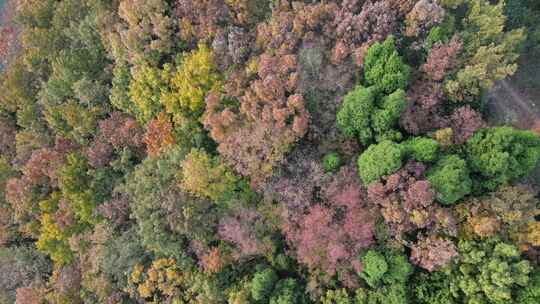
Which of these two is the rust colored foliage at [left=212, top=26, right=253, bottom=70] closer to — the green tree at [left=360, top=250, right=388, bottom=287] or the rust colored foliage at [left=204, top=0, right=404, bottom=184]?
the rust colored foliage at [left=204, top=0, right=404, bottom=184]

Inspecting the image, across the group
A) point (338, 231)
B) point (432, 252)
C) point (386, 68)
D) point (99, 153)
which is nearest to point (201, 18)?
point (99, 153)

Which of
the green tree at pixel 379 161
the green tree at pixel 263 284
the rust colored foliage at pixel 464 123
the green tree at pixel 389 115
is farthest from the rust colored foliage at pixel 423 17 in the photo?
the green tree at pixel 263 284

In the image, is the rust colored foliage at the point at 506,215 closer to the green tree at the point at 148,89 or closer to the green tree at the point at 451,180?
the green tree at the point at 451,180

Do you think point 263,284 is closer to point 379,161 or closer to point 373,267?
point 373,267

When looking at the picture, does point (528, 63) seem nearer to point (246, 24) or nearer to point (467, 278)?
point (467, 278)

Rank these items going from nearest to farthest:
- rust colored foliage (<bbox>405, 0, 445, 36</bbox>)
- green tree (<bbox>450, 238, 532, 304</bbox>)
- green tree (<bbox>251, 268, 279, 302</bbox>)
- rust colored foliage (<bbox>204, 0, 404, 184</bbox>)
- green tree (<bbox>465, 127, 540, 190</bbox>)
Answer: green tree (<bbox>450, 238, 532, 304</bbox>)
green tree (<bbox>465, 127, 540, 190</bbox>)
green tree (<bbox>251, 268, 279, 302</bbox>)
rust colored foliage (<bbox>405, 0, 445, 36</bbox>)
rust colored foliage (<bbox>204, 0, 404, 184</bbox>)

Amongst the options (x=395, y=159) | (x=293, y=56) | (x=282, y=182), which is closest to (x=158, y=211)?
(x=282, y=182)

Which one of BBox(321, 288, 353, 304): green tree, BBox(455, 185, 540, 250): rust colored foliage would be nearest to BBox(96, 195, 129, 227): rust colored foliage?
BBox(321, 288, 353, 304): green tree
